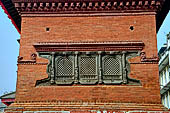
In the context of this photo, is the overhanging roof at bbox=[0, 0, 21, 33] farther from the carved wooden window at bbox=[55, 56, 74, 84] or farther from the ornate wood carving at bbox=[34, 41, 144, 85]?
the carved wooden window at bbox=[55, 56, 74, 84]

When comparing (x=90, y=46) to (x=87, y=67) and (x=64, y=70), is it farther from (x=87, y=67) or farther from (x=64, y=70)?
(x=64, y=70)

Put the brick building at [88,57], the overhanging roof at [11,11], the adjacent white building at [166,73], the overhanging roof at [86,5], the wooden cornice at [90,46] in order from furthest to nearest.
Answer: the adjacent white building at [166,73] → the overhanging roof at [11,11] → the overhanging roof at [86,5] → the wooden cornice at [90,46] → the brick building at [88,57]

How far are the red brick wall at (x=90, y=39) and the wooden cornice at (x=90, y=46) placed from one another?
0.74ft

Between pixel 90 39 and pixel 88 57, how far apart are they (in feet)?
2.35

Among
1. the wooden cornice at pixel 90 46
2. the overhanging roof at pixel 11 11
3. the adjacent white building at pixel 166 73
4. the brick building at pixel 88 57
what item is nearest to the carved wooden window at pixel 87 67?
the brick building at pixel 88 57

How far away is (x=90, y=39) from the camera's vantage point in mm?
11883

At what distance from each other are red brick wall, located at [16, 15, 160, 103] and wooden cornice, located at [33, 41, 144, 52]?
0.23m

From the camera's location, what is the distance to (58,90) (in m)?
11.4

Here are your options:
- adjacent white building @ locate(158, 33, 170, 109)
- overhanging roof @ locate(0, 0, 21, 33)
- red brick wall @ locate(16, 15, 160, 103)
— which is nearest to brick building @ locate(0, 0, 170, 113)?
red brick wall @ locate(16, 15, 160, 103)

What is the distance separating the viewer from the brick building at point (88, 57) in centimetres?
1113

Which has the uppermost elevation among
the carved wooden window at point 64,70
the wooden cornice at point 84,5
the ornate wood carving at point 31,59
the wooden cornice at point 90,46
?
the wooden cornice at point 84,5

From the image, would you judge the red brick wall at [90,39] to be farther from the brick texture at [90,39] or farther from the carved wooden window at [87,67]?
the carved wooden window at [87,67]

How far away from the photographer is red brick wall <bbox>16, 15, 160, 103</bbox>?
11.2 metres

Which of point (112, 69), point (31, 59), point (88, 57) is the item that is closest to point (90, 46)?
point (88, 57)
